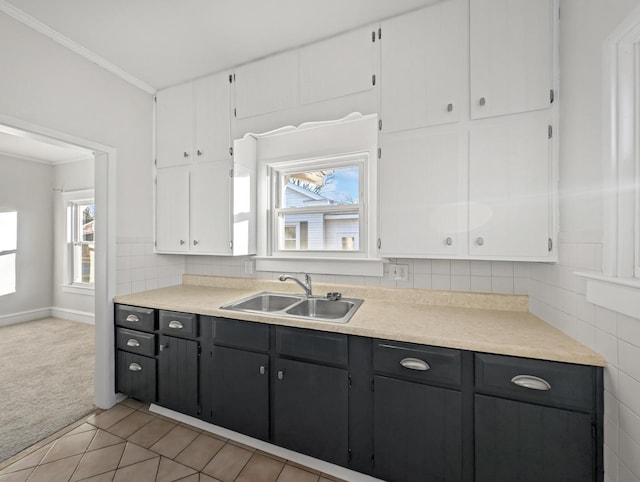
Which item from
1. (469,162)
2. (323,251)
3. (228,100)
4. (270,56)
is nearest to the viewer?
(469,162)

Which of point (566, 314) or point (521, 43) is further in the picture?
point (521, 43)

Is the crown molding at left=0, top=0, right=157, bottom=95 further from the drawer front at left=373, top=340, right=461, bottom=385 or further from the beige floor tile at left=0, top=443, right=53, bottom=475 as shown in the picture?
the drawer front at left=373, top=340, right=461, bottom=385

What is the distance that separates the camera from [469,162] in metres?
1.53

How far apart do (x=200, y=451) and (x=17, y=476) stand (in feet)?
3.15

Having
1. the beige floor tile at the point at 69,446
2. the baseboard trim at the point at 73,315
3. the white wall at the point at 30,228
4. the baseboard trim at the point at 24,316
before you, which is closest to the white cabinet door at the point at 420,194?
the beige floor tile at the point at 69,446

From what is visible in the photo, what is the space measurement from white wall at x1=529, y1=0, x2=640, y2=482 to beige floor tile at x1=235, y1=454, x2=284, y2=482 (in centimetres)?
153

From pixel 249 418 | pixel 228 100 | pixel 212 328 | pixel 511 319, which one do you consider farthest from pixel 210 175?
pixel 511 319

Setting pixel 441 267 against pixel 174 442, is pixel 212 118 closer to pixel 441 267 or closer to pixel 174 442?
pixel 441 267

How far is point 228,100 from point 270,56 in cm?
47

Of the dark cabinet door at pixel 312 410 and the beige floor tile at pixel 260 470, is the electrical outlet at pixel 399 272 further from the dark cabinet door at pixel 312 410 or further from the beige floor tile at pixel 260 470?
the beige floor tile at pixel 260 470

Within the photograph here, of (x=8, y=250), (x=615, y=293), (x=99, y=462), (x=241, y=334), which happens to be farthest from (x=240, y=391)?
(x=8, y=250)

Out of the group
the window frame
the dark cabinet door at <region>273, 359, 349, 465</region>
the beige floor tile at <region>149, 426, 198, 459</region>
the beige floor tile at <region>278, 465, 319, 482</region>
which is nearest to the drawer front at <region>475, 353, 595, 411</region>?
the dark cabinet door at <region>273, 359, 349, 465</region>

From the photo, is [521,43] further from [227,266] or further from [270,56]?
[227,266]

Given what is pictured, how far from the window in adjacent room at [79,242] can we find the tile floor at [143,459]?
3.17 metres
